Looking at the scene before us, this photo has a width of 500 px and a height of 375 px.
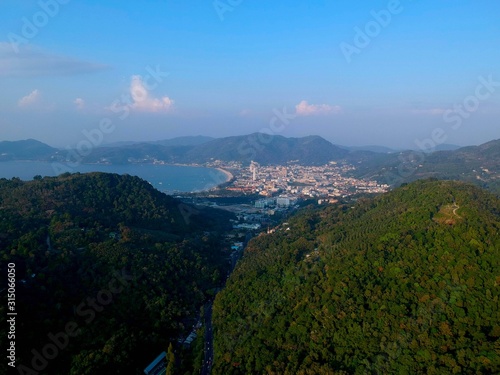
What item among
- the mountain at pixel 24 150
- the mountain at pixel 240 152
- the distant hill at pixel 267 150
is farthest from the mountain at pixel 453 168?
the mountain at pixel 24 150

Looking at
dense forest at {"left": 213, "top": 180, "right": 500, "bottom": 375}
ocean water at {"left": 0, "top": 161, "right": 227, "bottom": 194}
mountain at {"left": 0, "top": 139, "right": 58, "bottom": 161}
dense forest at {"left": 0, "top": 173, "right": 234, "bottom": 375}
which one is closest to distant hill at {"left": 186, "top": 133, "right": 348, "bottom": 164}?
ocean water at {"left": 0, "top": 161, "right": 227, "bottom": 194}

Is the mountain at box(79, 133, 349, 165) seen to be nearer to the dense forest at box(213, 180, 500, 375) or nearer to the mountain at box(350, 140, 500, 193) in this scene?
the mountain at box(350, 140, 500, 193)

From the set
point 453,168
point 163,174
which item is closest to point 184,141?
point 163,174

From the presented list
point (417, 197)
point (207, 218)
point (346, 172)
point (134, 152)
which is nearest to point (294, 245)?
point (417, 197)

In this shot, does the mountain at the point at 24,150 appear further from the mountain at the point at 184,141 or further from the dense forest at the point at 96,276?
the dense forest at the point at 96,276

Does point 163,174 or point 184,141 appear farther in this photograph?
point 184,141

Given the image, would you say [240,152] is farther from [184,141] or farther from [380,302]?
[380,302]
